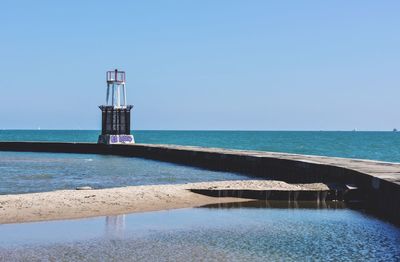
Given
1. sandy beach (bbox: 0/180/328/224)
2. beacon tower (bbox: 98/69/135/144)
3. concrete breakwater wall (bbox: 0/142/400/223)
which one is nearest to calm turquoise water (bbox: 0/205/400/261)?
sandy beach (bbox: 0/180/328/224)

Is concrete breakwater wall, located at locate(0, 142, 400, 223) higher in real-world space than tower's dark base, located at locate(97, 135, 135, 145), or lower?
lower

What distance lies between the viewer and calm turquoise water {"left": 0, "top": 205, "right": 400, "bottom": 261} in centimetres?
1315

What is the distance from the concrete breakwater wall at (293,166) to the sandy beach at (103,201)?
2.27 m

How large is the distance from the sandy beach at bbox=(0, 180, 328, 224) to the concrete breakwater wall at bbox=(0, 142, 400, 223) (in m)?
2.27

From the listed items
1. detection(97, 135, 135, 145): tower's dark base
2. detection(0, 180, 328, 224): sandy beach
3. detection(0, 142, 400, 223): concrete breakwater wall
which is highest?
detection(97, 135, 135, 145): tower's dark base

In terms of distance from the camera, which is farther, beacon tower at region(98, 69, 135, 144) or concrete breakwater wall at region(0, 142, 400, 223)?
beacon tower at region(98, 69, 135, 144)

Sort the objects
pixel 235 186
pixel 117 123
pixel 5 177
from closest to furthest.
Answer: pixel 235 186, pixel 5 177, pixel 117 123

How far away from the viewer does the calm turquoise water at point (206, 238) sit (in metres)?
13.1

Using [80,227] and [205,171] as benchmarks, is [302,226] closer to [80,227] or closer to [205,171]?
[80,227]

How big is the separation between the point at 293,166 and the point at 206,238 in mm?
19054

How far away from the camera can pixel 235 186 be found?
24438mm

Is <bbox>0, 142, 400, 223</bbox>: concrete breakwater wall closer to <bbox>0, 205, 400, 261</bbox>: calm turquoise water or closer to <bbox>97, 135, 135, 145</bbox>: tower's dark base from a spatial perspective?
<bbox>97, 135, 135, 145</bbox>: tower's dark base

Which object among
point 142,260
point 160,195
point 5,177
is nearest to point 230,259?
point 142,260

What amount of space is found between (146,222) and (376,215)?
7197 mm
